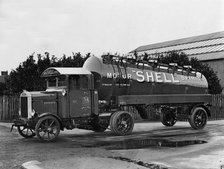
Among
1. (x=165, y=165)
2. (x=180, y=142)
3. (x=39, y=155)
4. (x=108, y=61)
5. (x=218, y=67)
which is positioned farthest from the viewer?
(x=218, y=67)

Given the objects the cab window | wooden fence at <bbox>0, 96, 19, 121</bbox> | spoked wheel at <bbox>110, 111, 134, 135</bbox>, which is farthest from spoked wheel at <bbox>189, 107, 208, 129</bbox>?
wooden fence at <bbox>0, 96, 19, 121</bbox>

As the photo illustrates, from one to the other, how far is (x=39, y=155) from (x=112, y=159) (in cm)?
212

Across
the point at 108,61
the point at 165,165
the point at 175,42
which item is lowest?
the point at 165,165

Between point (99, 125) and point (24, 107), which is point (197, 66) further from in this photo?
point (24, 107)

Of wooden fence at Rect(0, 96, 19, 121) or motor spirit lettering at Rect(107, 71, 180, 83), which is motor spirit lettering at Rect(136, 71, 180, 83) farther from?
wooden fence at Rect(0, 96, 19, 121)

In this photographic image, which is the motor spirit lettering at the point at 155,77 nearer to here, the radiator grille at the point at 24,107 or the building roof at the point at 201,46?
the radiator grille at the point at 24,107

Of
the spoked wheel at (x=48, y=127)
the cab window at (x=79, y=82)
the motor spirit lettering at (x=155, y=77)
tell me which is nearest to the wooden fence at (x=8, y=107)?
the motor spirit lettering at (x=155, y=77)

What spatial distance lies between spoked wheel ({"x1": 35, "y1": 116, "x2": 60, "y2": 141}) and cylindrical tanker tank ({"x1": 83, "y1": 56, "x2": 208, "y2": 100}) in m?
2.41

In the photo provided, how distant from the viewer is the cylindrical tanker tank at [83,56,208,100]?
47.5 ft

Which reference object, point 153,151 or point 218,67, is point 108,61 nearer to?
point 153,151

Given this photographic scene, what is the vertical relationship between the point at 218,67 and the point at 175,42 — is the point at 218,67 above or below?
below

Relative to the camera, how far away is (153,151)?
398 inches

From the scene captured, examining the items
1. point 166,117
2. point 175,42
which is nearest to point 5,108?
point 166,117

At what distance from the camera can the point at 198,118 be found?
17406 millimetres
